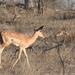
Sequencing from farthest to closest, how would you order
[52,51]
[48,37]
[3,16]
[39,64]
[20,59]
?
1. [3,16]
2. [48,37]
3. [52,51]
4. [20,59]
5. [39,64]

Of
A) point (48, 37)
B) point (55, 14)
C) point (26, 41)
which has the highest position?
point (26, 41)

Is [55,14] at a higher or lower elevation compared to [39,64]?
lower

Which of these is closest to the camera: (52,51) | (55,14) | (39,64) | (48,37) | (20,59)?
(39,64)

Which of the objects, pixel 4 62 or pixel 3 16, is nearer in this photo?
pixel 4 62

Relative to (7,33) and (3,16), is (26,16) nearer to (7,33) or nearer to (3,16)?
(3,16)

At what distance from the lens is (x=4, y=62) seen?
309 inches

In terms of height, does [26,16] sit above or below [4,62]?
below

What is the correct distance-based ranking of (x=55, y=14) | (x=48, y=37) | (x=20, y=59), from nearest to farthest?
1. (x=20, y=59)
2. (x=48, y=37)
3. (x=55, y=14)

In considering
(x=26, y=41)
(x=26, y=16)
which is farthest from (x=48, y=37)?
(x=26, y=16)

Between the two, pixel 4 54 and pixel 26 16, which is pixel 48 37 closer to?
pixel 4 54

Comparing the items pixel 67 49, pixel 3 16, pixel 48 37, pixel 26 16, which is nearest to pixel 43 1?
pixel 26 16

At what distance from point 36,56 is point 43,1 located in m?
10.4

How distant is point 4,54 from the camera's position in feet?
28.2

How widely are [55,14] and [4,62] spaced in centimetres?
1214
